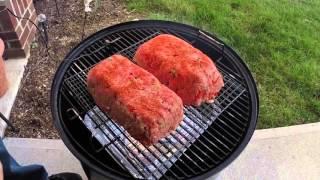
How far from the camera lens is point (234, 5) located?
3719 mm

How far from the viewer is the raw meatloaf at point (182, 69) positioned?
1644mm

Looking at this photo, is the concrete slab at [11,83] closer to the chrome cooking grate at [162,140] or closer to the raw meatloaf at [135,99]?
the chrome cooking grate at [162,140]

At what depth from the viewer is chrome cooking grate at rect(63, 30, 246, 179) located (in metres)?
1.62

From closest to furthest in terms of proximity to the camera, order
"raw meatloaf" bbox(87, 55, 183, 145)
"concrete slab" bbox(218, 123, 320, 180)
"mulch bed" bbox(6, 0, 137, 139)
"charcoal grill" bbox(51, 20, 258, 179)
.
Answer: "raw meatloaf" bbox(87, 55, 183, 145) → "charcoal grill" bbox(51, 20, 258, 179) → "concrete slab" bbox(218, 123, 320, 180) → "mulch bed" bbox(6, 0, 137, 139)

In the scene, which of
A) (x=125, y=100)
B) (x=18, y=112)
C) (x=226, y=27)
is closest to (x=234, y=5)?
(x=226, y=27)

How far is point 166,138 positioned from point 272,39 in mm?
2085

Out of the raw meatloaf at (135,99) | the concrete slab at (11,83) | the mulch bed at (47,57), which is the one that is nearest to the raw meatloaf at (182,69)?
the raw meatloaf at (135,99)

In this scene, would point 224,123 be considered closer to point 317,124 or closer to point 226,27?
point 317,124

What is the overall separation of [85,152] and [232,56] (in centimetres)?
86

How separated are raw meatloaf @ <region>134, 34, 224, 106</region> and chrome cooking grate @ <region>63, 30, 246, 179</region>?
0.28ft

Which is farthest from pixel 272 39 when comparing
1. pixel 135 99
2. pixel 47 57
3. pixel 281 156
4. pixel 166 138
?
pixel 135 99

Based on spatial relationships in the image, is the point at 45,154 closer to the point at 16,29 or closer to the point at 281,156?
the point at 16,29

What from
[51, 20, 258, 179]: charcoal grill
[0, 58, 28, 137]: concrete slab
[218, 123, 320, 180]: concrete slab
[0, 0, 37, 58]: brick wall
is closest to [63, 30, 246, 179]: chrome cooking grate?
[51, 20, 258, 179]: charcoal grill

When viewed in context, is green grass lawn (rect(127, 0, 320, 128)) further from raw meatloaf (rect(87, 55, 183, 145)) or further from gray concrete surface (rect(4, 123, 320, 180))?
raw meatloaf (rect(87, 55, 183, 145))
